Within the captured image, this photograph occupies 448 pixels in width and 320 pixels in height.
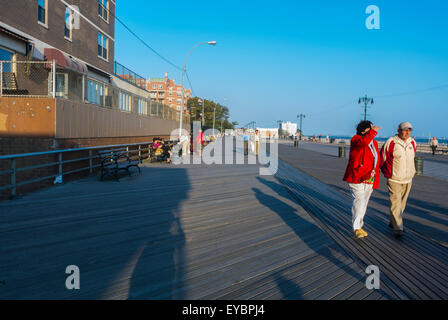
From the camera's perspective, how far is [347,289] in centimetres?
324

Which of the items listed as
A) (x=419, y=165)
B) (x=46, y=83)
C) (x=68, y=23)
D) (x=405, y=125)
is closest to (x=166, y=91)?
(x=68, y=23)

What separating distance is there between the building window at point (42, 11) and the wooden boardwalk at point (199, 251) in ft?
44.2

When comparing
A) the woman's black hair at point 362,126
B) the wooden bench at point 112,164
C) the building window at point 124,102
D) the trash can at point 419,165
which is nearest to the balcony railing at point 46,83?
the wooden bench at point 112,164

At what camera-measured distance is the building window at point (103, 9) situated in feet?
77.8

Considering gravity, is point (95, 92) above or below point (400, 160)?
above

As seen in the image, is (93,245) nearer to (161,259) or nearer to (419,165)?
(161,259)

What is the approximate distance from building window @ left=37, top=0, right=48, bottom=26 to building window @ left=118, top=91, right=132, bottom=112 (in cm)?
615

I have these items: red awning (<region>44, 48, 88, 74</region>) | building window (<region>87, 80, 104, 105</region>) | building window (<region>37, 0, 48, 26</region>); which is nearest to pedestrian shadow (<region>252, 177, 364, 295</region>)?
building window (<region>87, 80, 104, 105</region>)

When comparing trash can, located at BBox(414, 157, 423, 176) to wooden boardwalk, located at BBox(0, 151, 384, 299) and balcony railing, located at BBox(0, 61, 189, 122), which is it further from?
balcony railing, located at BBox(0, 61, 189, 122)

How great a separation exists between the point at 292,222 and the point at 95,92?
Result: 9674 mm

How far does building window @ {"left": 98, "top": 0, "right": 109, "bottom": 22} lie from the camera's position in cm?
2370

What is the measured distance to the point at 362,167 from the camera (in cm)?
476

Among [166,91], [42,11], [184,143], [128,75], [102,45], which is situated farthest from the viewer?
[166,91]
